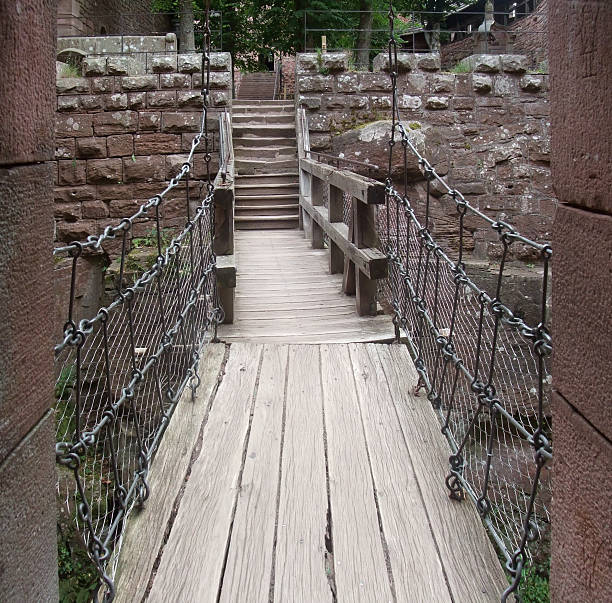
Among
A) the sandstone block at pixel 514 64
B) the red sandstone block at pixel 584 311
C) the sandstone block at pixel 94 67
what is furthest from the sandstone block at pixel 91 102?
the red sandstone block at pixel 584 311

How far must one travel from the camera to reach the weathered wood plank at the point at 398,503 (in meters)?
1.82

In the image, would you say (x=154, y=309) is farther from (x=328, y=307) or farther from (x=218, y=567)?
(x=218, y=567)

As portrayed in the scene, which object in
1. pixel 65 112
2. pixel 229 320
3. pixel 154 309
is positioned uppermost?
pixel 65 112

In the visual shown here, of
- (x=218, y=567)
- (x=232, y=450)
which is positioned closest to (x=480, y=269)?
(x=232, y=450)

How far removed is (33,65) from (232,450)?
165 centimetres

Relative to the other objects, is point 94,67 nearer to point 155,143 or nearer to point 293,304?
point 155,143

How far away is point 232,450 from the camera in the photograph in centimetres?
253

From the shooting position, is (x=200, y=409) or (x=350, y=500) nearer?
(x=350, y=500)

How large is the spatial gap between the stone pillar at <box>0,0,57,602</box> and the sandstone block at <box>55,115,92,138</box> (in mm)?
7412

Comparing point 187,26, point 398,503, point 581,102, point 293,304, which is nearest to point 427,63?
point 293,304

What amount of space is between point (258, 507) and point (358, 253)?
7.06 feet

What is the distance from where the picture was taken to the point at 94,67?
8.22 meters

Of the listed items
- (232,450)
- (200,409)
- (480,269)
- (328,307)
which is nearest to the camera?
(232,450)

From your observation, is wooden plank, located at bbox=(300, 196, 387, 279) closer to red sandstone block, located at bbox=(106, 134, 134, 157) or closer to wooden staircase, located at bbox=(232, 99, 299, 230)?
wooden staircase, located at bbox=(232, 99, 299, 230)
